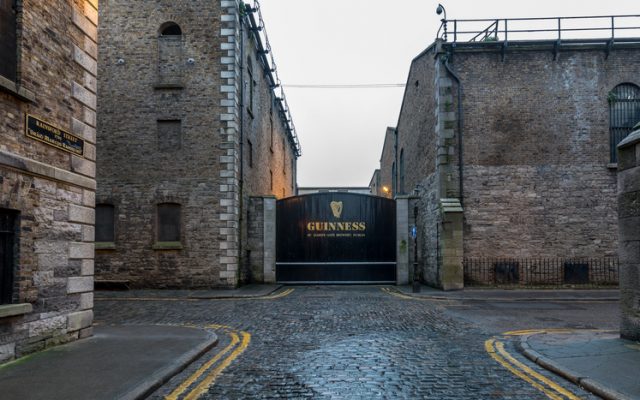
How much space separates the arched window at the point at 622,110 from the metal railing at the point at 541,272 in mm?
4347

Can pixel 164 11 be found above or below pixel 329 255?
above

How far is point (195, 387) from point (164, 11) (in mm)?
16807

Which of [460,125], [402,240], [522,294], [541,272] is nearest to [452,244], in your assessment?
[522,294]

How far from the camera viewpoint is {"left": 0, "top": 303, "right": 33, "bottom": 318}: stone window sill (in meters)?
6.08

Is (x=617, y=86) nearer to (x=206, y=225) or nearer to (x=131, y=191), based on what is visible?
(x=206, y=225)

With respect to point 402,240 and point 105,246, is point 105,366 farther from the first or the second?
point 402,240

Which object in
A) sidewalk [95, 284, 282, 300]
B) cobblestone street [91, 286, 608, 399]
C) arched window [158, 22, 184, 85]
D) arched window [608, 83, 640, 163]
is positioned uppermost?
arched window [158, 22, 184, 85]

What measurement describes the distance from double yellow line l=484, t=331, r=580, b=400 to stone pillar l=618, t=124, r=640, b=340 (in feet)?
6.81

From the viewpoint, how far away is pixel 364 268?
21.2 metres

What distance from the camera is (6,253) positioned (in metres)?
6.48

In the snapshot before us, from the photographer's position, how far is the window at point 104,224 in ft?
59.3

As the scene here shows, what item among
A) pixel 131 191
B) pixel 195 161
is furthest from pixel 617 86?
pixel 131 191

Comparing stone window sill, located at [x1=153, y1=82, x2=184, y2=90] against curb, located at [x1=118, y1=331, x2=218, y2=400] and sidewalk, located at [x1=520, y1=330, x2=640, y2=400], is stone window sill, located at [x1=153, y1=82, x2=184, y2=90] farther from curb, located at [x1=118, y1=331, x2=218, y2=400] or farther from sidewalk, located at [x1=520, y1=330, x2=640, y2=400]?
sidewalk, located at [x1=520, y1=330, x2=640, y2=400]

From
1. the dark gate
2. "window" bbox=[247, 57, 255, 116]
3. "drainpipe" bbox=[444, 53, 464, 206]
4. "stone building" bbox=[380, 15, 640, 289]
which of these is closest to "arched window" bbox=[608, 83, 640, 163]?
"stone building" bbox=[380, 15, 640, 289]
